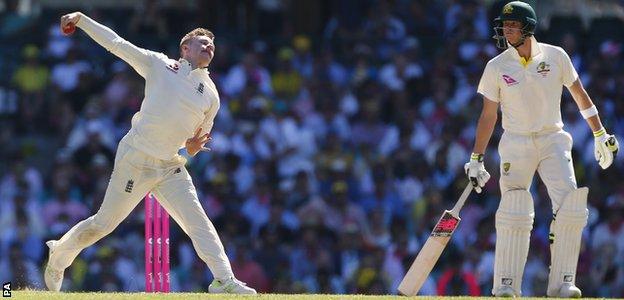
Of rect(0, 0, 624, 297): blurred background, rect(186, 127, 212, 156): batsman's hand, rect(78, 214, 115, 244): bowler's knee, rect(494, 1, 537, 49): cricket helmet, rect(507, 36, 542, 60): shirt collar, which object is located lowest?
rect(0, 0, 624, 297): blurred background

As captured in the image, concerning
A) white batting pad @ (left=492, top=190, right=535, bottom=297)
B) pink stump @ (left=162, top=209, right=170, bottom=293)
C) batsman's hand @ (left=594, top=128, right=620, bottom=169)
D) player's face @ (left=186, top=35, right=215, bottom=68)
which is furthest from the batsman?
pink stump @ (left=162, top=209, right=170, bottom=293)

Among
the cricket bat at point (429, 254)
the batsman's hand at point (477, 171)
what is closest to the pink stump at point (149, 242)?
the cricket bat at point (429, 254)

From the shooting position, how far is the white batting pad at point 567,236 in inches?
433

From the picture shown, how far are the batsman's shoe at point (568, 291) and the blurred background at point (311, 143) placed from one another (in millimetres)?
4526

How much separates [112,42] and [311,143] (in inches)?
255

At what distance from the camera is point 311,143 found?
1742 cm

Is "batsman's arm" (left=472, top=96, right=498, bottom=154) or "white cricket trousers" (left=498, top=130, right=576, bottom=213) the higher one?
"batsman's arm" (left=472, top=96, right=498, bottom=154)

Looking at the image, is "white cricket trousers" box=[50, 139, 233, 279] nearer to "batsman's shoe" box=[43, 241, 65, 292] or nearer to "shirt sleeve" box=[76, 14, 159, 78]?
"batsman's shoe" box=[43, 241, 65, 292]

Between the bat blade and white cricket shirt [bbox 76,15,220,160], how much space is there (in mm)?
1744

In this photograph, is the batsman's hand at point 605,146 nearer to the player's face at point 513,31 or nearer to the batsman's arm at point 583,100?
the batsman's arm at point 583,100

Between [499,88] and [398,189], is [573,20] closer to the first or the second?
[398,189]

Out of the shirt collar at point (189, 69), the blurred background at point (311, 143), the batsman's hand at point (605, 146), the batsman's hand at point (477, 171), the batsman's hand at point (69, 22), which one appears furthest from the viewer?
the blurred background at point (311, 143)

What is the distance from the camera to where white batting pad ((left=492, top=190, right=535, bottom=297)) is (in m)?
11.1

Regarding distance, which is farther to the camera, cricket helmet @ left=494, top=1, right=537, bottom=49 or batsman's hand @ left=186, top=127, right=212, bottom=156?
batsman's hand @ left=186, top=127, right=212, bottom=156
